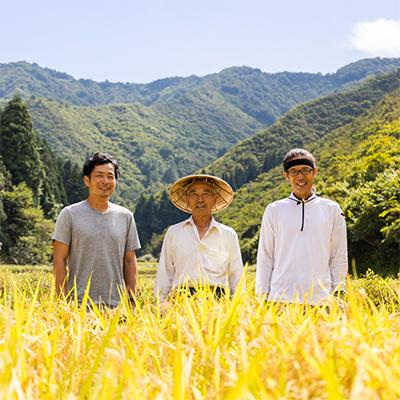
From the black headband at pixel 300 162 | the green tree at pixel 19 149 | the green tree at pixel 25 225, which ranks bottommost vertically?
the green tree at pixel 25 225

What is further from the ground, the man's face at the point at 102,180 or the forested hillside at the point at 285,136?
the forested hillside at the point at 285,136

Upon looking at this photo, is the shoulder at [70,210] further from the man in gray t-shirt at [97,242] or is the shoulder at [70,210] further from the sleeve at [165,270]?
the sleeve at [165,270]

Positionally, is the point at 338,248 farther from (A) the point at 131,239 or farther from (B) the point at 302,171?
(A) the point at 131,239

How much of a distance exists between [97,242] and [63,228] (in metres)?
0.24

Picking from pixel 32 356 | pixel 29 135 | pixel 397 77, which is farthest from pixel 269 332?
pixel 397 77

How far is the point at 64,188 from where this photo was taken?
60.4 metres

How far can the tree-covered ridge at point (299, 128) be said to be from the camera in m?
101

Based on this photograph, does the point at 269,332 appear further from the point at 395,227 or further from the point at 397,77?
the point at 397,77

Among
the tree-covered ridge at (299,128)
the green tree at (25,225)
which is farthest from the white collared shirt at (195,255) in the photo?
the tree-covered ridge at (299,128)

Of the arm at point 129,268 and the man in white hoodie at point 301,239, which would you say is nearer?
the man in white hoodie at point 301,239

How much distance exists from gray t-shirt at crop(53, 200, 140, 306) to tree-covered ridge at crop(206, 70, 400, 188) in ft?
309

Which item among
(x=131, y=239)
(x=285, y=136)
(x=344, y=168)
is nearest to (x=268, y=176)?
(x=285, y=136)

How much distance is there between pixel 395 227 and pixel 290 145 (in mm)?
86269

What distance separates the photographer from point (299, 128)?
105m
